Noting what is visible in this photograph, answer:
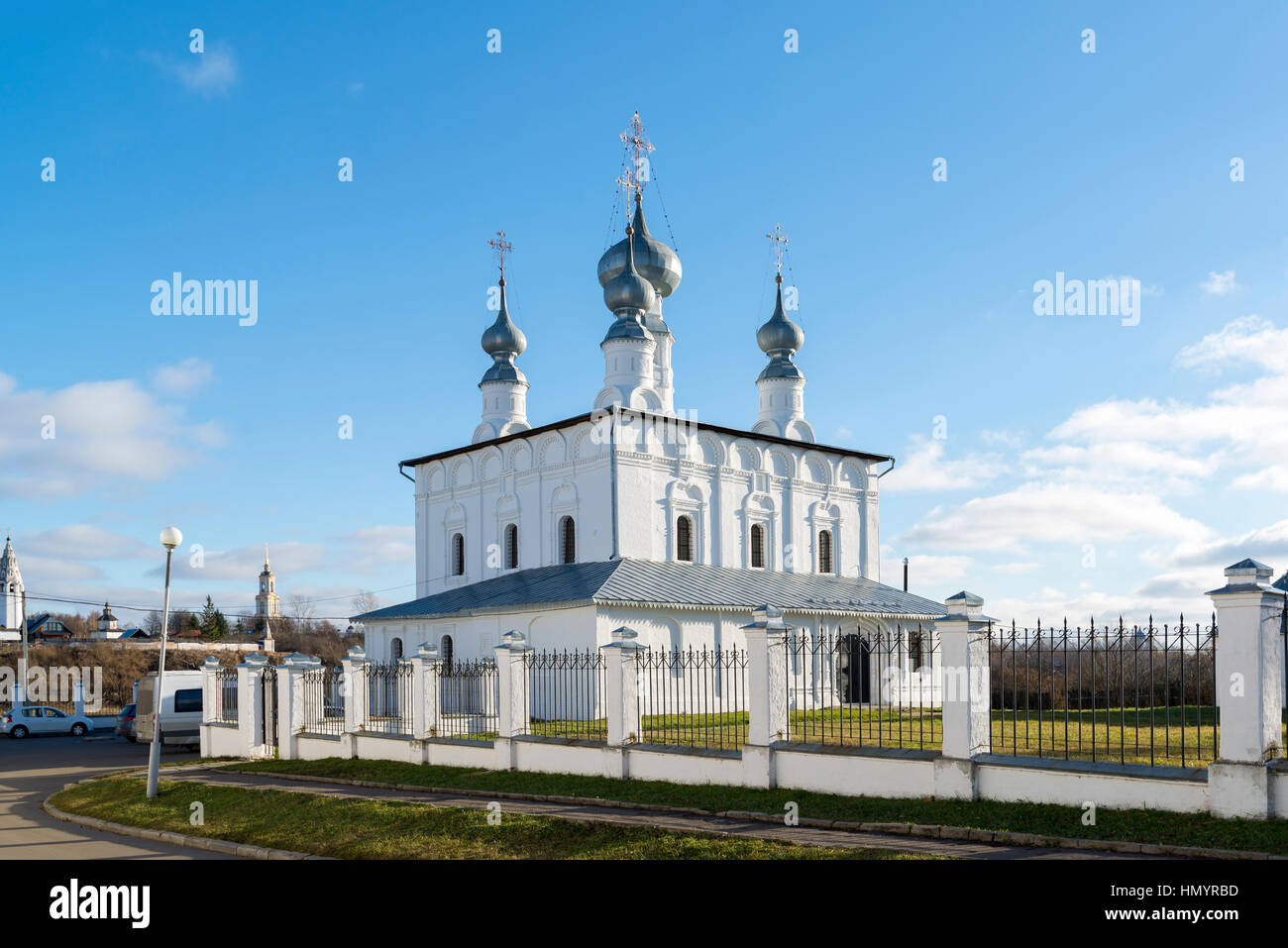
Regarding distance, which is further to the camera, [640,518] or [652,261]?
[652,261]

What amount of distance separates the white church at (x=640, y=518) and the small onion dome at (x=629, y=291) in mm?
47

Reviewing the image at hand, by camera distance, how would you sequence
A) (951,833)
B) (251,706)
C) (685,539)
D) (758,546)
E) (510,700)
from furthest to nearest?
(758,546) < (685,539) < (251,706) < (510,700) < (951,833)

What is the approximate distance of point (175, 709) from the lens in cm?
2478

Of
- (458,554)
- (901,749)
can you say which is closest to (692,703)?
(901,749)

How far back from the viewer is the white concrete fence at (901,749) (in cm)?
905

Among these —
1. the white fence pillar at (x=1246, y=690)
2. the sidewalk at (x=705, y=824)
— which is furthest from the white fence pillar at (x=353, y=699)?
the white fence pillar at (x=1246, y=690)

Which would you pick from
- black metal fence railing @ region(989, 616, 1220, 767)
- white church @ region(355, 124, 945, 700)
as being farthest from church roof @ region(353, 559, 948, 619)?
black metal fence railing @ region(989, 616, 1220, 767)

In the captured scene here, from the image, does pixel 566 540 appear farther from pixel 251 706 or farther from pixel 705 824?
pixel 705 824

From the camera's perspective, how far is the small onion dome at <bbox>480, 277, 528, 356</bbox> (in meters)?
36.6

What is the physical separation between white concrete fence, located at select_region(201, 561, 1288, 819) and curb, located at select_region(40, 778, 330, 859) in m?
4.34

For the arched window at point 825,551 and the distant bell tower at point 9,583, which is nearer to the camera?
the arched window at point 825,551

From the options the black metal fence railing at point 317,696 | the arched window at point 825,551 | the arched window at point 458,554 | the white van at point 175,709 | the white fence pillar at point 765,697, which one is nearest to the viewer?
the white fence pillar at point 765,697

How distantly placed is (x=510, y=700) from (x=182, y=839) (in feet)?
15.1

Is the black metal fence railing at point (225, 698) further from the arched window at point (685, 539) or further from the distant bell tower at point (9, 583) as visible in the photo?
the distant bell tower at point (9, 583)
